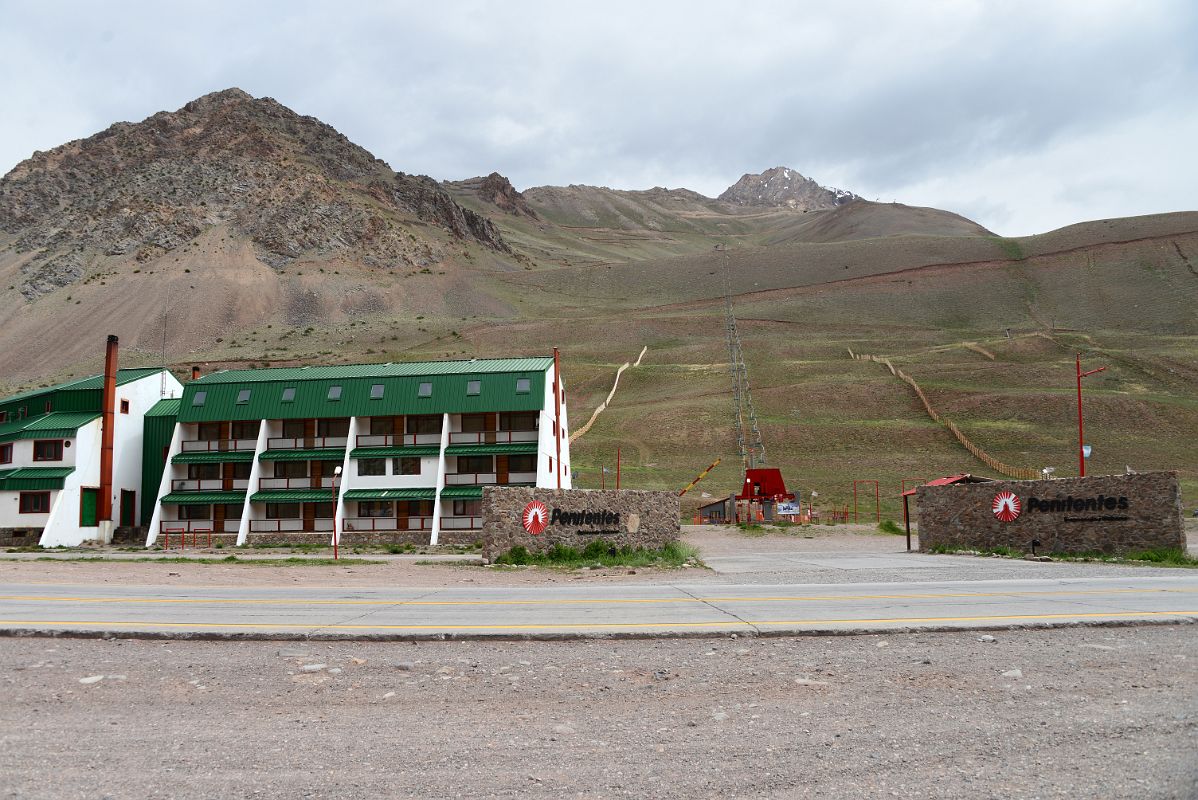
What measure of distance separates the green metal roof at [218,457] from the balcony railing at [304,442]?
1.24 meters

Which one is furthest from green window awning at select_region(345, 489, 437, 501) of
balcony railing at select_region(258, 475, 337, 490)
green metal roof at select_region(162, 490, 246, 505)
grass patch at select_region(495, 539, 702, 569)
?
grass patch at select_region(495, 539, 702, 569)

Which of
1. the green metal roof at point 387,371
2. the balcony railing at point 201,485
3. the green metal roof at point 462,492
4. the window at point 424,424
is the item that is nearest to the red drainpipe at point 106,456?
→ the balcony railing at point 201,485

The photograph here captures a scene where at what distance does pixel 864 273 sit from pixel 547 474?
139 m

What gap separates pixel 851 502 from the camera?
55.8 meters

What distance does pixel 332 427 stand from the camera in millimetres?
48500

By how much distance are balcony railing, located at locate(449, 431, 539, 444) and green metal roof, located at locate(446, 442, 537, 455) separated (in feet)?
1.23

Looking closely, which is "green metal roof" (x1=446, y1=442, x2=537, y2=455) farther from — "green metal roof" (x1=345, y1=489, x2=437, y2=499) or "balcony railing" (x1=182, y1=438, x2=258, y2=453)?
"balcony railing" (x1=182, y1=438, x2=258, y2=453)

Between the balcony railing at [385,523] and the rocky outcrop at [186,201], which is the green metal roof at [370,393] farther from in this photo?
the rocky outcrop at [186,201]

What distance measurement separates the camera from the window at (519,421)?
155 ft

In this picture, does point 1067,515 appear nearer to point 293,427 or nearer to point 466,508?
point 466,508

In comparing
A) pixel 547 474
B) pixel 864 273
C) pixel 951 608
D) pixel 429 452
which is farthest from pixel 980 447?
pixel 864 273

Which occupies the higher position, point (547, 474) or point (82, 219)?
point (82, 219)

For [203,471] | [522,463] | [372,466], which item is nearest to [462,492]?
[522,463]

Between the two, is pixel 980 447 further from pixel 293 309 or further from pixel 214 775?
pixel 293 309
